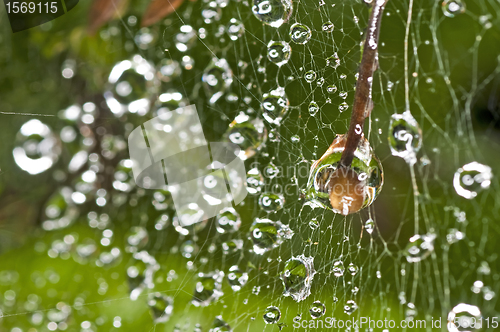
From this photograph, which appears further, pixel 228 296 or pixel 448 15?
pixel 228 296

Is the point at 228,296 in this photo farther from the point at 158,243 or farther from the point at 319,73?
the point at 319,73

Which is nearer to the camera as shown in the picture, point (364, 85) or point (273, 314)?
point (364, 85)

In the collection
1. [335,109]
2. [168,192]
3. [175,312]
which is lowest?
[175,312]

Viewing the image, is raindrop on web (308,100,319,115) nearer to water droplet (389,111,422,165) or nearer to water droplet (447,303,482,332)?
water droplet (389,111,422,165)

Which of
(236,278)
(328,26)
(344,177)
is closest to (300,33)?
(328,26)

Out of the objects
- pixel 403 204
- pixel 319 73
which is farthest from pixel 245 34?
pixel 403 204

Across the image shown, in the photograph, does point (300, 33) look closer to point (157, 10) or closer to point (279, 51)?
point (279, 51)

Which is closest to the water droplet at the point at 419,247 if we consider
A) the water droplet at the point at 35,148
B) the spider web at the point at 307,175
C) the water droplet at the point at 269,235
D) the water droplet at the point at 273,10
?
the spider web at the point at 307,175
